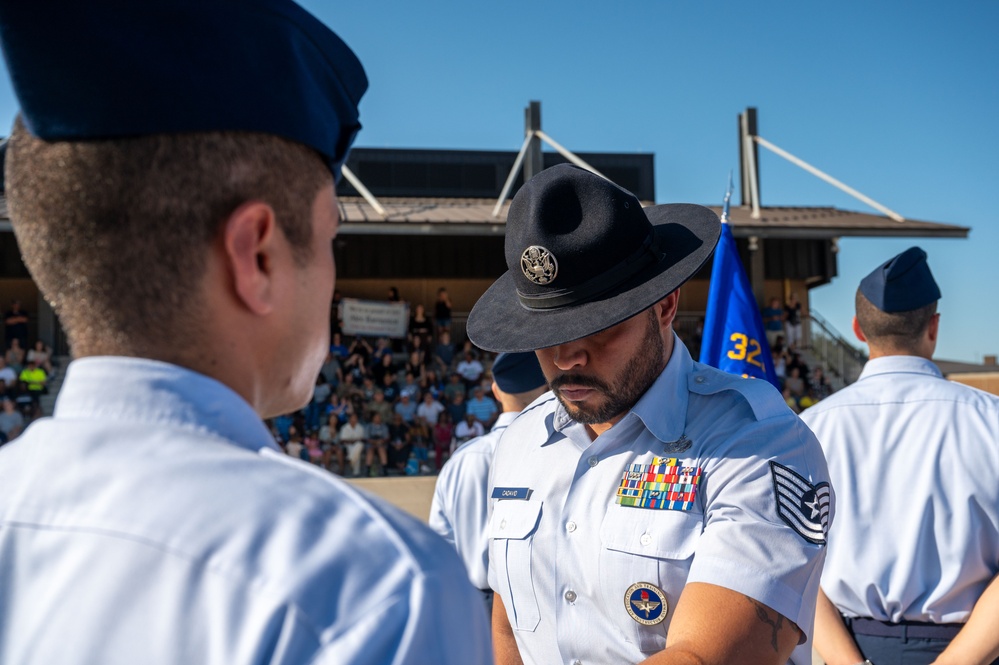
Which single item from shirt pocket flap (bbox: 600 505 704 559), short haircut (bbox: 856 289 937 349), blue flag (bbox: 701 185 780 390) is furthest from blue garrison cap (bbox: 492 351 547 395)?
shirt pocket flap (bbox: 600 505 704 559)

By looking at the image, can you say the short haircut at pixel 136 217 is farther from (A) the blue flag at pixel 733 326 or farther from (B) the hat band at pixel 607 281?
(A) the blue flag at pixel 733 326

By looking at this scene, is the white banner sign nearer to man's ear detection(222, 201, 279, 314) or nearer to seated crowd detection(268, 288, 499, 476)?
seated crowd detection(268, 288, 499, 476)

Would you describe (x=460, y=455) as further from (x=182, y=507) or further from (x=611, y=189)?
(x=182, y=507)

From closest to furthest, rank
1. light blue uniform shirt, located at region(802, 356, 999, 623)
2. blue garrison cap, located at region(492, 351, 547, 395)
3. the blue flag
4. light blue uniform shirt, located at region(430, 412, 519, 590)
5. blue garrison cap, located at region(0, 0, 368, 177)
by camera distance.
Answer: blue garrison cap, located at region(0, 0, 368, 177)
light blue uniform shirt, located at region(802, 356, 999, 623)
light blue uniform shirt, located at region(430, 412, 519, 590)
blue garrison cap, located at region(492, 351, 547, 395)
the blue flag

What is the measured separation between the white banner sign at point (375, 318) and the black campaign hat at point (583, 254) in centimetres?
1728

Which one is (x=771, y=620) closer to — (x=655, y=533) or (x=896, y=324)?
(x=655, y=533)

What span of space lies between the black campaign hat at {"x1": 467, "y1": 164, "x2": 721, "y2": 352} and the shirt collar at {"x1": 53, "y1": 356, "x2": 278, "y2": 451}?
1188mm

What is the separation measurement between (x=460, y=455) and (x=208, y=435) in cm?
379

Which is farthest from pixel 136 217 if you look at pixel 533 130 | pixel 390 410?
pixel 533 130

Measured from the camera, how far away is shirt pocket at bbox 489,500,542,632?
2.20 metres

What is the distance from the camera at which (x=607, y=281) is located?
7.04 feet

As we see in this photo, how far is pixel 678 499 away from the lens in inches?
78.1

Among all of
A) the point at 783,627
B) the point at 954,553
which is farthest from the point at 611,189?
the point at 954,553

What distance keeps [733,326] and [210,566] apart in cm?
445
